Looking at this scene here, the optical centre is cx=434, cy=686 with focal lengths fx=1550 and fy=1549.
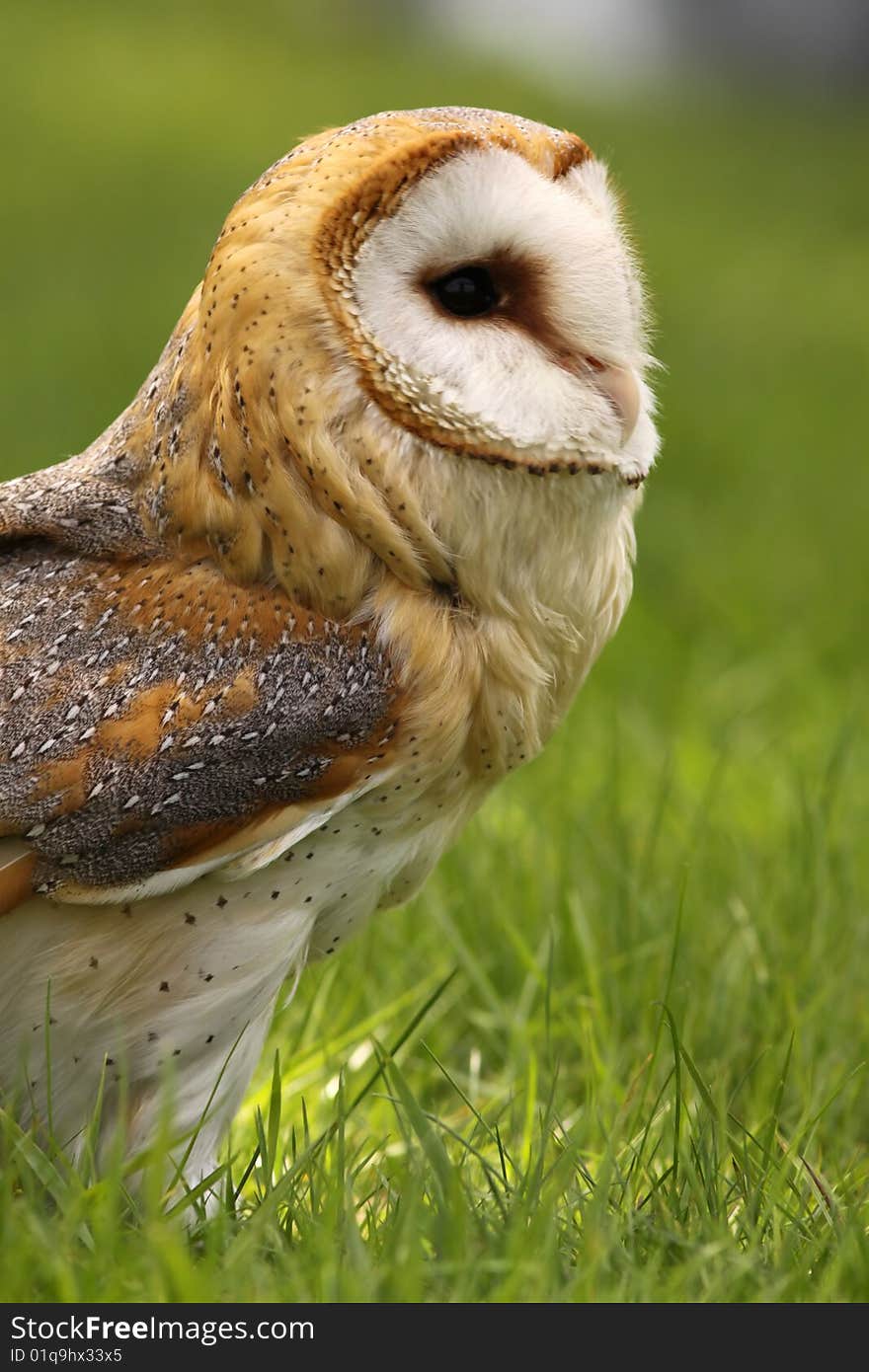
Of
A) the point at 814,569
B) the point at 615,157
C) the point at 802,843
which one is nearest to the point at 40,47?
the point at 615,157

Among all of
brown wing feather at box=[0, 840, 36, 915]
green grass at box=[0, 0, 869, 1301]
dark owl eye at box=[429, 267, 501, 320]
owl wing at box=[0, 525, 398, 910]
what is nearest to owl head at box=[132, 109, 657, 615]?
dark owl eye at box=[429, 267, 501, 320]

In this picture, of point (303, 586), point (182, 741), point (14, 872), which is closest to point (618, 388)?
point (303, 586)

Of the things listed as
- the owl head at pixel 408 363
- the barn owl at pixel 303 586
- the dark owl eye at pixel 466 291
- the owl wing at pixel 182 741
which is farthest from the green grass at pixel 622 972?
the dark owl eye at pixel 466 291

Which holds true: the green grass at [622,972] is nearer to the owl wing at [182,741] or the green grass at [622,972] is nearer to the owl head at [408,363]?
the owl wing at [182,741]

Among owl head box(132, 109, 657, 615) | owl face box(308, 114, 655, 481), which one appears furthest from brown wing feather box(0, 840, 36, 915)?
owl face box(308, 114, 655, 481)

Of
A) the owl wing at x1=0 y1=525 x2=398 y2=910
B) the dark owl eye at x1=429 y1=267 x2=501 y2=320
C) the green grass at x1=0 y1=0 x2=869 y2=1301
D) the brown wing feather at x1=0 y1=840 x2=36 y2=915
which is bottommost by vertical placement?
the green grass at x1=0 y1=0 x2=869 y2=1301

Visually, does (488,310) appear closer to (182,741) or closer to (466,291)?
(466,291)

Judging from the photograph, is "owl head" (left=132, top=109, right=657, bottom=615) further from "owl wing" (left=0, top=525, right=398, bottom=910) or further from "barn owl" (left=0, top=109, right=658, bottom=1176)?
"owl wing" (left=0, top=525, right=398, bottom=910)

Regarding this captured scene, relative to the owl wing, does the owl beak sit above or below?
above

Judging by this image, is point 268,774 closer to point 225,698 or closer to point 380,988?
point 225,698
